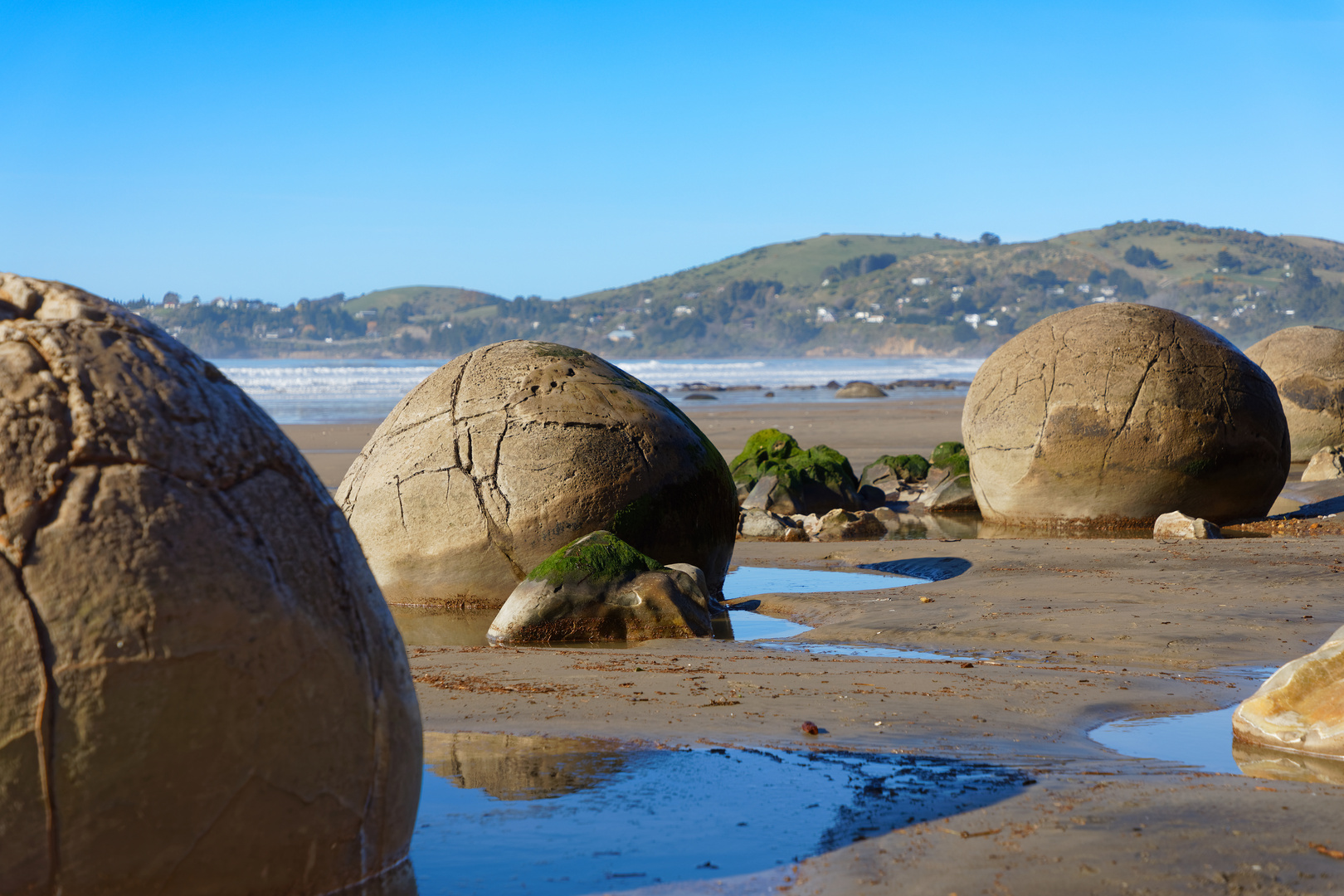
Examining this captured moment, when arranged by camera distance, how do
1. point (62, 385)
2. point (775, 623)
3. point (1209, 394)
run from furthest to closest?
point (1209, 394) → point (775, 623) → point (62, 385)

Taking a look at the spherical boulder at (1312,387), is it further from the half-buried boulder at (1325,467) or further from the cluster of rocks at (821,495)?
the cluster of rocks at (821,495)

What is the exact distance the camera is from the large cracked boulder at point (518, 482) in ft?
25.2

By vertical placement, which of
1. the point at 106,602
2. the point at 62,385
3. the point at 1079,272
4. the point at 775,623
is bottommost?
the point at 775,623

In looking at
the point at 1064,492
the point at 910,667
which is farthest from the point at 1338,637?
the point at 1064,492

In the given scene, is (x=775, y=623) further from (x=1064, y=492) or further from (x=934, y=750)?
(x=1064, y=492)

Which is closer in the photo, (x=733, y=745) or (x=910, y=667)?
(x=733, y=745)

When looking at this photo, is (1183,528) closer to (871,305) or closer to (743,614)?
(743,614)

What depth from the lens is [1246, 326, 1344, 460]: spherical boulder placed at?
17.9m

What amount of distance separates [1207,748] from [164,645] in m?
3.60

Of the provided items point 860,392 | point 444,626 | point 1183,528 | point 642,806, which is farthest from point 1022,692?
point 860,392

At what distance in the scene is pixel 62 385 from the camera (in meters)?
2.80

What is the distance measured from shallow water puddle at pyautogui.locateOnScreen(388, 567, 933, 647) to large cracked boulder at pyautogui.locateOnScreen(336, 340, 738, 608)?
12 centimetres

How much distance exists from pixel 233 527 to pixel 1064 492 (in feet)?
31.7

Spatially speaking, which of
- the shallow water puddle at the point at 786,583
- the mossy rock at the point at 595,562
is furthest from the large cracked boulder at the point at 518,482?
the shallow water puddle at the point at 786,583
